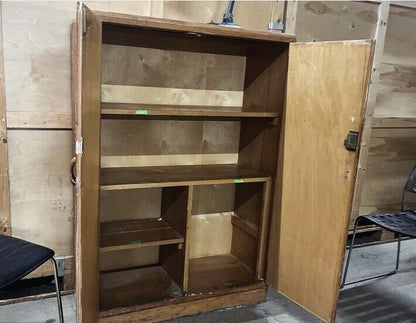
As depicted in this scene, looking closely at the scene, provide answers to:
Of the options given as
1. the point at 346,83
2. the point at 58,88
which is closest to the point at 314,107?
the point at 346,83

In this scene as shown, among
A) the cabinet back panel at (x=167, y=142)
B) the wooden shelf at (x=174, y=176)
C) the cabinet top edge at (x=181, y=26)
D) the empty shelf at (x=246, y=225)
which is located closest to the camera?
the cabinet top edge at (x=181, y=26)

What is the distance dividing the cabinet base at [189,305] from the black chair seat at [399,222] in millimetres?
743

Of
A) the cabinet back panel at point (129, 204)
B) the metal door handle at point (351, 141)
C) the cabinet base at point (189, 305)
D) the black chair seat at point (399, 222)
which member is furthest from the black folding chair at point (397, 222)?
the cabinet back panel at point (129, 204)

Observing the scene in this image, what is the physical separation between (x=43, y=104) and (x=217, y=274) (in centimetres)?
131

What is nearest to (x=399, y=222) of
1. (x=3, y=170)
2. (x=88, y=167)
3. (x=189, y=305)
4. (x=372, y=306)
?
(x=372, y=306)

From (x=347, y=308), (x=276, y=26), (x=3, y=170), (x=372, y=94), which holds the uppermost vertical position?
(x=276, y=26)

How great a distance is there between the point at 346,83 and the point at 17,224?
172 centimetres

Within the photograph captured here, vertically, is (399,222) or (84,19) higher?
(84,19)

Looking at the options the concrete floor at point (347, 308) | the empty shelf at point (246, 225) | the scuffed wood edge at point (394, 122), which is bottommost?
the concrete floor at point (347, 308)

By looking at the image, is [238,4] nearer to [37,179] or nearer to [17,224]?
[37,179]

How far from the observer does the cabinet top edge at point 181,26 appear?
63.4 inches

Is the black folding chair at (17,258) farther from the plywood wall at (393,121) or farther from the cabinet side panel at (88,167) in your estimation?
the plywood wall at (393,121)

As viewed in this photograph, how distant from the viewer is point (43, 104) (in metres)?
1.98

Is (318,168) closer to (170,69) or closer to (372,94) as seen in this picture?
(170,69)
